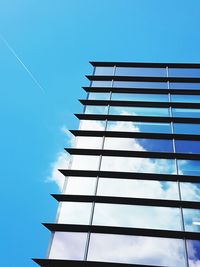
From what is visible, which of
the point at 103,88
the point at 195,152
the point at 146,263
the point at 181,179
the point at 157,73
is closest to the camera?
the point at 146,263

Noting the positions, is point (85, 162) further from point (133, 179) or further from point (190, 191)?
point (190, 191)

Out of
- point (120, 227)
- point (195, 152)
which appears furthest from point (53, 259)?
point (195, 152)

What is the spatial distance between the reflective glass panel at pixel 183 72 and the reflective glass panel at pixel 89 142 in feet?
30.7

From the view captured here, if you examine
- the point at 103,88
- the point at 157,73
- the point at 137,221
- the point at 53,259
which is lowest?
the point at 53,259

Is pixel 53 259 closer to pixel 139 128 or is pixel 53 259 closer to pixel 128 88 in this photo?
pixel 139 128

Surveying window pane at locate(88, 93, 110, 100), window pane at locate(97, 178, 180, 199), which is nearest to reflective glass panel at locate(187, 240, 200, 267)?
window pane at locate(97, 178, 180, 199)

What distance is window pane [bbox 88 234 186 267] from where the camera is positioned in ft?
37.2

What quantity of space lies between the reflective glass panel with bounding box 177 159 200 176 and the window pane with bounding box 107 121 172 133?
2.71 metres

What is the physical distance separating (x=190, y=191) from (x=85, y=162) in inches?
218

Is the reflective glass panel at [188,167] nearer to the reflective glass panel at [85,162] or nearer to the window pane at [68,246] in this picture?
the reflective glass panel at [85,162]

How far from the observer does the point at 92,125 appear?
1884cm

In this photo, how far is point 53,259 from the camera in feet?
37.8

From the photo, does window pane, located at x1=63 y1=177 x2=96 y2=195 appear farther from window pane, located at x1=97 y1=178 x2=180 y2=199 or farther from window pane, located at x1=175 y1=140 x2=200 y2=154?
window pane, located at x1=175 y1=140 x2=200 y2=154

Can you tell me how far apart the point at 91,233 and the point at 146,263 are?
2503 millimetres
